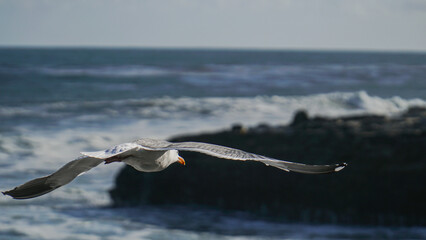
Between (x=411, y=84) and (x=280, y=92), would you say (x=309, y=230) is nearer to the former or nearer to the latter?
(x=280, y=92)

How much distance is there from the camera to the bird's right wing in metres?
4.70

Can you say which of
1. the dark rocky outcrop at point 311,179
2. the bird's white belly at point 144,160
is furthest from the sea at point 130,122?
the bird's white belly at point 144,160

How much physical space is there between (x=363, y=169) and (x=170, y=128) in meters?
12.7

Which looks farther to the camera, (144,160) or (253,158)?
(144,160)

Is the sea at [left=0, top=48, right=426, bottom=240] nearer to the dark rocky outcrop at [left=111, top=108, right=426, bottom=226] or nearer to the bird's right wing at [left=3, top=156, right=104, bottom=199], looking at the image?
the dark rocky outcrop at [left=111, top=108, right=426, bottom=226]

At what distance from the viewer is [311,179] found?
1216 cm

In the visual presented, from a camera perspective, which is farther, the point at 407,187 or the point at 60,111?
the point at 60,111

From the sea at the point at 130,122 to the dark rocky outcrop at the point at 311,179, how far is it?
28cm

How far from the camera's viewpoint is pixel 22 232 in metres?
12.2

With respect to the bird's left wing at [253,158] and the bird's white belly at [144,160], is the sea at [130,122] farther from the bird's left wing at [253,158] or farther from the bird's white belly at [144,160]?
the bird's left wing at [253,158]

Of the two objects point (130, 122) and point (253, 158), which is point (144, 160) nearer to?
point (253, 158)

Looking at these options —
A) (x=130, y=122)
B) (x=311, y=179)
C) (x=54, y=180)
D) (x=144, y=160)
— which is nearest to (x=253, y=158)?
(x=144, y=160)

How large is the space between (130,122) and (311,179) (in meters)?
15.1

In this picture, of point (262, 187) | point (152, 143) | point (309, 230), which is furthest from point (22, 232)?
point (152, 143)
